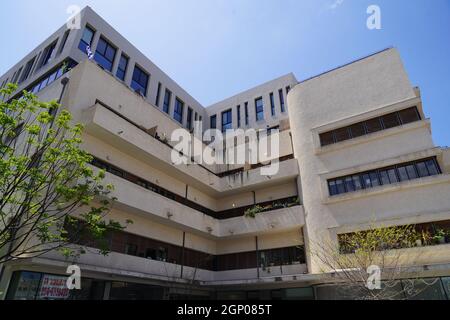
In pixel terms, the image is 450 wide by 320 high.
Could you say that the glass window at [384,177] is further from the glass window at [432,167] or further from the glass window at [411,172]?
the glass window at [432,167]

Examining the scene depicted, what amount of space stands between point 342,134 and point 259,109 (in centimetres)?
1219

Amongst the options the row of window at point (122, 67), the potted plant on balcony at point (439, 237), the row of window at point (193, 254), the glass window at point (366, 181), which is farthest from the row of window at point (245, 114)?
the potted plant on balcony at point (439, 237)

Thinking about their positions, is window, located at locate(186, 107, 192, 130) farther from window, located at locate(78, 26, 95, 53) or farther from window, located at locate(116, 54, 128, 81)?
window, located at locate(78, 26, 95, 53)

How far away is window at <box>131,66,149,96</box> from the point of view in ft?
88.3

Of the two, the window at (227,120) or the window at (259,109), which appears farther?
the window at (227,120)

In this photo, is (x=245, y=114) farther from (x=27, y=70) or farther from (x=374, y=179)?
(x=27, y=70)

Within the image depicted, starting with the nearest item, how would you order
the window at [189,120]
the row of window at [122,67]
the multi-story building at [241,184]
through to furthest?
1. the multi-story building at [241,184]
2. the row of window at [122,67]
3. the window at [189,120]

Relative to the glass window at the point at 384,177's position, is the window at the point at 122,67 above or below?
above

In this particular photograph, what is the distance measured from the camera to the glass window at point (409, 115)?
60.9ft

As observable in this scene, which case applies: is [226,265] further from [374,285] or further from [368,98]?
[368,98]

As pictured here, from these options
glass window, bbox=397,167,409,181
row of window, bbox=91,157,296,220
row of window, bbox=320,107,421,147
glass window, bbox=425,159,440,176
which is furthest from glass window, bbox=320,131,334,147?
glass window, bbox=425,159,440,176

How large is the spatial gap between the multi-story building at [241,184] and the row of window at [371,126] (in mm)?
74
